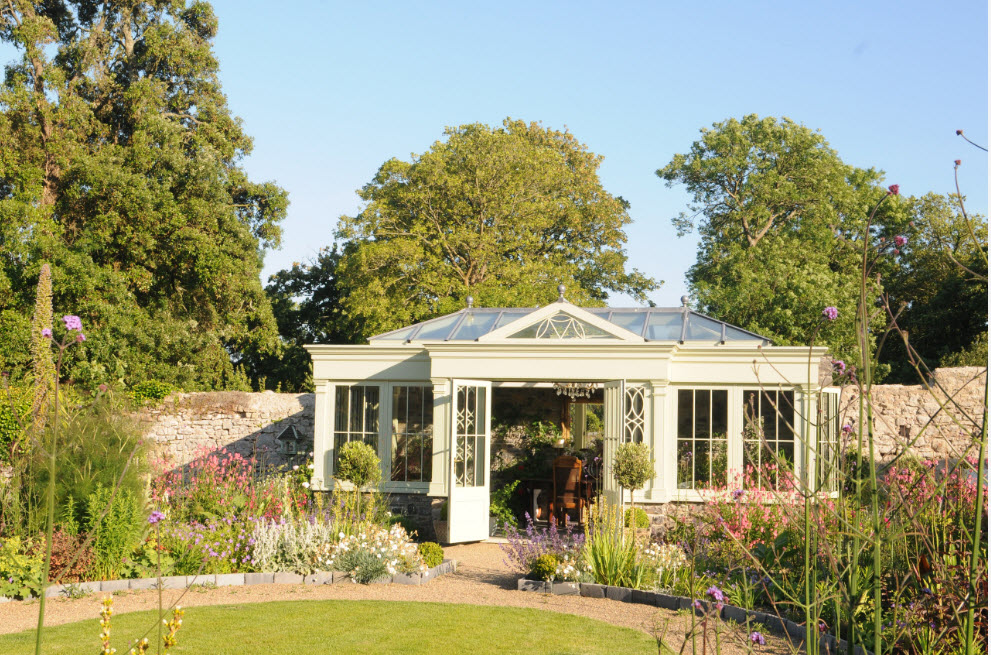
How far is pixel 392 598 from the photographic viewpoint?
26.4 feet

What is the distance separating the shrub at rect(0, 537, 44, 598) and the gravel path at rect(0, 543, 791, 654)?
0.16 meters

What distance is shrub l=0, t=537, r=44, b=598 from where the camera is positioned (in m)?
7.85

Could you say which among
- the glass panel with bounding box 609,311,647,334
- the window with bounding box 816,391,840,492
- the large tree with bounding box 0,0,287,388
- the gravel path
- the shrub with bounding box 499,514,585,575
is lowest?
the gravel path

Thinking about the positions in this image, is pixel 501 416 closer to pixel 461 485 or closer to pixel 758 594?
pixel 461 485

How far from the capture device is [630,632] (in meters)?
6.73

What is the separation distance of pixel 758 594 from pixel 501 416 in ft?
26.0

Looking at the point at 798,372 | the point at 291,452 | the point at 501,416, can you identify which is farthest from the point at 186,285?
the point at 798,372

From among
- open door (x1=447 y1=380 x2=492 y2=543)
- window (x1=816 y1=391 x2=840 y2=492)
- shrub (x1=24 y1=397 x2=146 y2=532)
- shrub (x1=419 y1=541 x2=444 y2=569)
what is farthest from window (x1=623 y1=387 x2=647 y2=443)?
shrub (x1=24 y1=397 x2=146 y2=532)

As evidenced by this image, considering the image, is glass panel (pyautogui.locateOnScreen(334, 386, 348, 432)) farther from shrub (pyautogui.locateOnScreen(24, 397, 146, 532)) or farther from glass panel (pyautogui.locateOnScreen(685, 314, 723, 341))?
glass panel (pyautogui.locateOnScreen(685, 314, 723, 341))

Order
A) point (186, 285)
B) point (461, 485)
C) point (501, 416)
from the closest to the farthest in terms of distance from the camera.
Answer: point (461, 485) < point (501, 416) < point (186, 285)

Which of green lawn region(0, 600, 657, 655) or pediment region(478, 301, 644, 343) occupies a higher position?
pediment region(478, 301, 644, 343)

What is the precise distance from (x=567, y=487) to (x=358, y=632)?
6.42 metres

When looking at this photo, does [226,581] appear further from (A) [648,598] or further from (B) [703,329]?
(B) [703,329]

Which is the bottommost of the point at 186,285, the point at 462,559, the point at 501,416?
the point at 462,559
